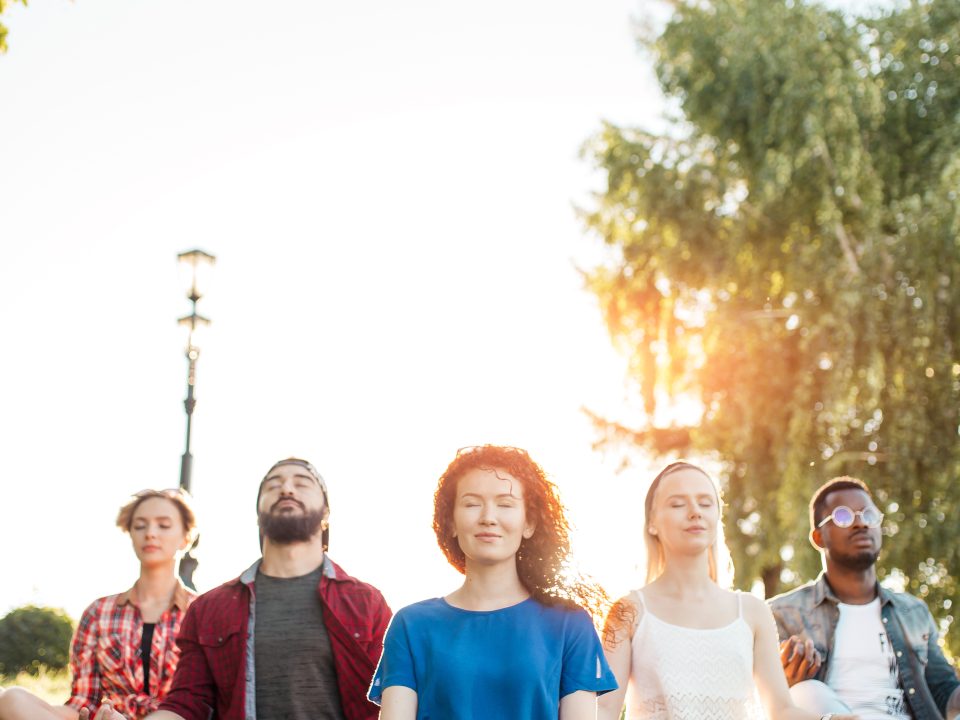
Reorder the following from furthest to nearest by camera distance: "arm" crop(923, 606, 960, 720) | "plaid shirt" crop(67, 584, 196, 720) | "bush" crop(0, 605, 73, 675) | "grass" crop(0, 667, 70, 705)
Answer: "bush" crop(0, 605, 73, 675), "grass" crop(0, 667, 70, 705), "arm" crop(923, 606, 960, 720), "plaid shirt" crop(67, 584, 196, 720)

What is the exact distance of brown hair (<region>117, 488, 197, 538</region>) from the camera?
639 cm

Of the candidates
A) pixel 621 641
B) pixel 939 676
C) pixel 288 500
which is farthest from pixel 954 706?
pixel 288 500

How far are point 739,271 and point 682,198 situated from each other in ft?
4.37

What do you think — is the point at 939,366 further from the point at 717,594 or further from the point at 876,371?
the point at 717,594

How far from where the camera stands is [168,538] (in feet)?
20.7

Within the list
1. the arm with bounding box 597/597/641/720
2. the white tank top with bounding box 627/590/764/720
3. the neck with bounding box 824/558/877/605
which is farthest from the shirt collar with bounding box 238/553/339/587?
the neck with bounding box 824/558/877/605

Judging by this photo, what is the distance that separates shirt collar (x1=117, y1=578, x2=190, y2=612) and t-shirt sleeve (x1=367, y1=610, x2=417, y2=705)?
251 cm

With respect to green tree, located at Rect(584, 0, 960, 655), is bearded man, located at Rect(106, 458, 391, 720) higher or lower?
lower

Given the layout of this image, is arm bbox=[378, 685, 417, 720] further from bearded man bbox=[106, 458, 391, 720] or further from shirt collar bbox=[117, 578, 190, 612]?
shirt collar bbox=[117, 578, 190, 612]

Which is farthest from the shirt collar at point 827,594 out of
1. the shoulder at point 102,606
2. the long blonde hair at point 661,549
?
the shoulder at point 102,606

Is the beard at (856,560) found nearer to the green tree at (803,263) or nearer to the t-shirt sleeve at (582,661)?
Result: the t-shirt sleeve at (582,661)

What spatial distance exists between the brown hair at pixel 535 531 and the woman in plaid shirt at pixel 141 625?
231 cm

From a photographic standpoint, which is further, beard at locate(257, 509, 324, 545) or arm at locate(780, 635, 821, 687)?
arm at locate(780, 635, 821, 687)

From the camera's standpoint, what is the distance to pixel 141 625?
619 cm
